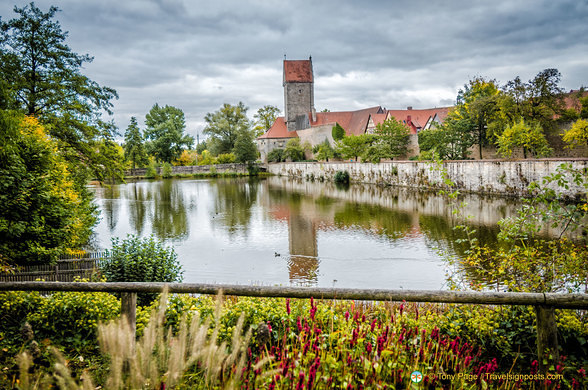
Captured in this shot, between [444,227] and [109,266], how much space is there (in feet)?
50.8

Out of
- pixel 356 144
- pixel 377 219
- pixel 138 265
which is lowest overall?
pixel 377 219

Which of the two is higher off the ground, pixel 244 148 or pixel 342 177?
pixel 244 148

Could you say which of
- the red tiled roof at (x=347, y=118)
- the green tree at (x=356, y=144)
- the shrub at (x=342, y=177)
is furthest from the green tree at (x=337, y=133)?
the shrub at (x=342, y=177)

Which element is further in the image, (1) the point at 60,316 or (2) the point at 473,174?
(2) the point at 473,174

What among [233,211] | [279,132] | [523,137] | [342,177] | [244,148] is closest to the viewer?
[233,211]

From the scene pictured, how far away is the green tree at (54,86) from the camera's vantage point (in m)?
16.5

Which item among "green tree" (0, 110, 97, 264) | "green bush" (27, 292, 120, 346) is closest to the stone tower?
"green tree" (0, 110, 97, 264)

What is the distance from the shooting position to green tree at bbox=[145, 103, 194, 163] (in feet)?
242

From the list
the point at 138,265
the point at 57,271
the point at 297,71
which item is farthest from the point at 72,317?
the point at 297,71

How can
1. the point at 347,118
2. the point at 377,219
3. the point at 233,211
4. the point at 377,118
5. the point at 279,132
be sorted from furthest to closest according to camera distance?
the point at 279,132
the point at 347,118
the point at 377,118
the point at 233,211
the point at 377,219

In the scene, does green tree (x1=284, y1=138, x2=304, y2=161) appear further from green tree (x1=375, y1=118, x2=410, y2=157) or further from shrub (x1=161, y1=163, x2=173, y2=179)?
green tree (x1=375, y1=118, x2=410, y2=157)

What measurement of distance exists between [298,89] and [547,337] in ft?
263

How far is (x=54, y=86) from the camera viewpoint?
17.3m

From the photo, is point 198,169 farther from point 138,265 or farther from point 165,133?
point 138,265
